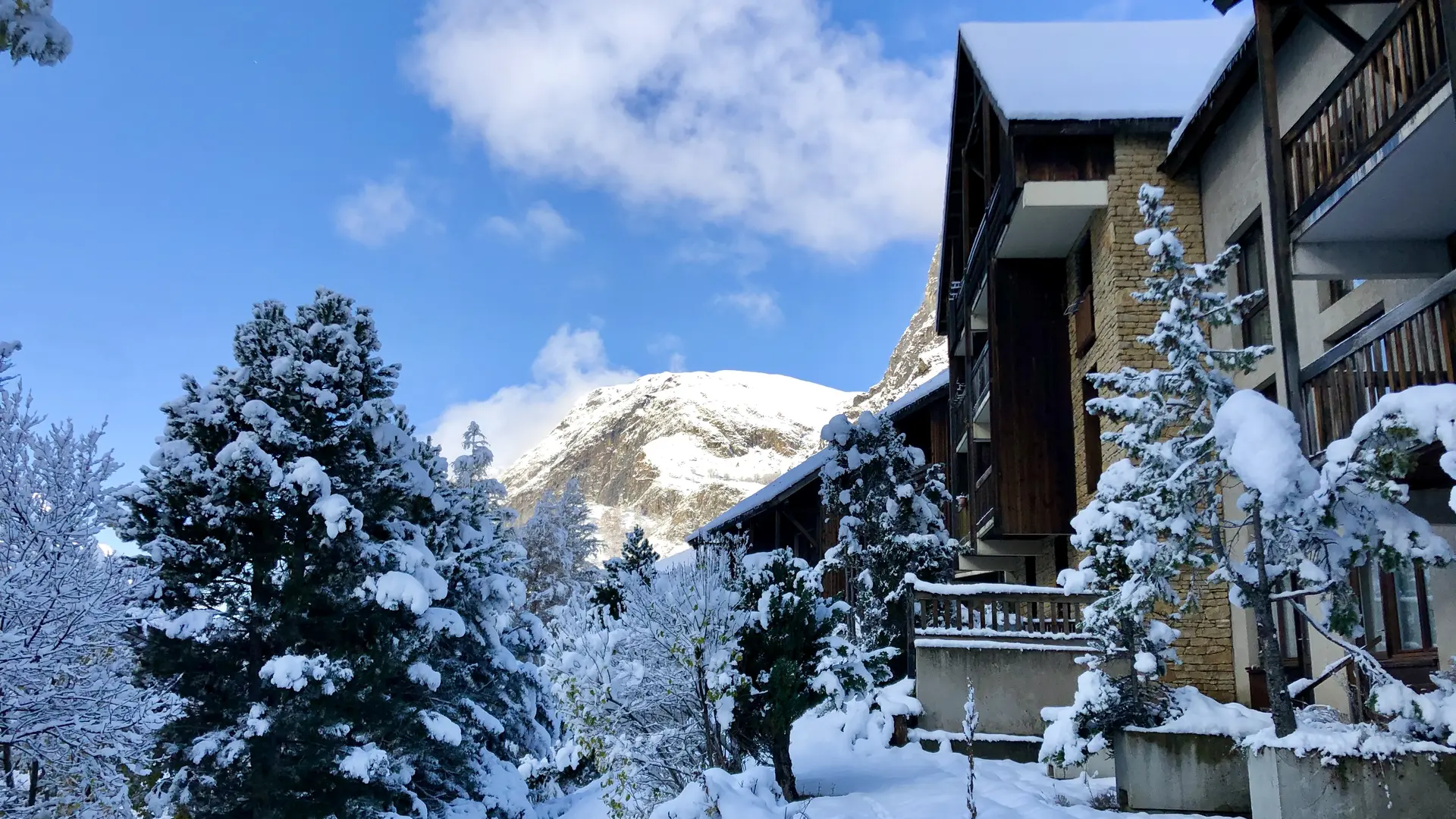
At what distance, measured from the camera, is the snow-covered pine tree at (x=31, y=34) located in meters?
4.62

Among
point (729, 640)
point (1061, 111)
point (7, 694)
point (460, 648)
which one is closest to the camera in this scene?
point (7, 694)

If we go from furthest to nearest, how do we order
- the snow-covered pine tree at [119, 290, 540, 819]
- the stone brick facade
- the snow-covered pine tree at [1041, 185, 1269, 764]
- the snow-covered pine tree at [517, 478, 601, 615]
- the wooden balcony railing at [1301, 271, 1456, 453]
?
the snow-covered pine tree at [517, 478, 601, 615] < the snow-covered pine tree at [119, 290, 540, 819] < the stone brick facade < the snow-covered pine tree at [1041, 185, 1269, 764] < the wooden balcony railing at [1301, 271, 1456, 453]

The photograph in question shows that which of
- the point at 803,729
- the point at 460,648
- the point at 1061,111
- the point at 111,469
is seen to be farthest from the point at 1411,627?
the point at 460,648

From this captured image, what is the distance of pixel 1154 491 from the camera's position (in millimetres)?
9375

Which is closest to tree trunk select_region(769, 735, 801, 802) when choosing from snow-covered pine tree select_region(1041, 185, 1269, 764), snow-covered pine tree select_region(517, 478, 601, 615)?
snow-covered pine tree select_region(1041, 185, 1269, 764)

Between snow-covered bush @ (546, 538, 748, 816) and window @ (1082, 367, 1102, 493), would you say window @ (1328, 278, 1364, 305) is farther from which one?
snow-covered bush @ (546, 538, 748, 816)

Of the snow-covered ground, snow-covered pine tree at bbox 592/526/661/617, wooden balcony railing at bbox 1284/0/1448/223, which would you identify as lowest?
the snow-covered ground

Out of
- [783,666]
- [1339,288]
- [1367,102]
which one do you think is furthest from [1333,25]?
[783,666]

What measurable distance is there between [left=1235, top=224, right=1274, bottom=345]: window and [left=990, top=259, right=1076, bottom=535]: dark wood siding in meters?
4.35

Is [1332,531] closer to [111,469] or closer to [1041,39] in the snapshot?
[111,469]

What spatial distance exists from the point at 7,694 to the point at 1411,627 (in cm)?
1346

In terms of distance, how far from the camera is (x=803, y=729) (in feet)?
65.0

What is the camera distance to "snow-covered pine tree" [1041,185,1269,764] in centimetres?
924

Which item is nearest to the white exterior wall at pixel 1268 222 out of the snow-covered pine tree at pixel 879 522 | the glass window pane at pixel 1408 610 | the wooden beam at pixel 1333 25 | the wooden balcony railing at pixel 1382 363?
the glass window pane at pixel 1408 610
